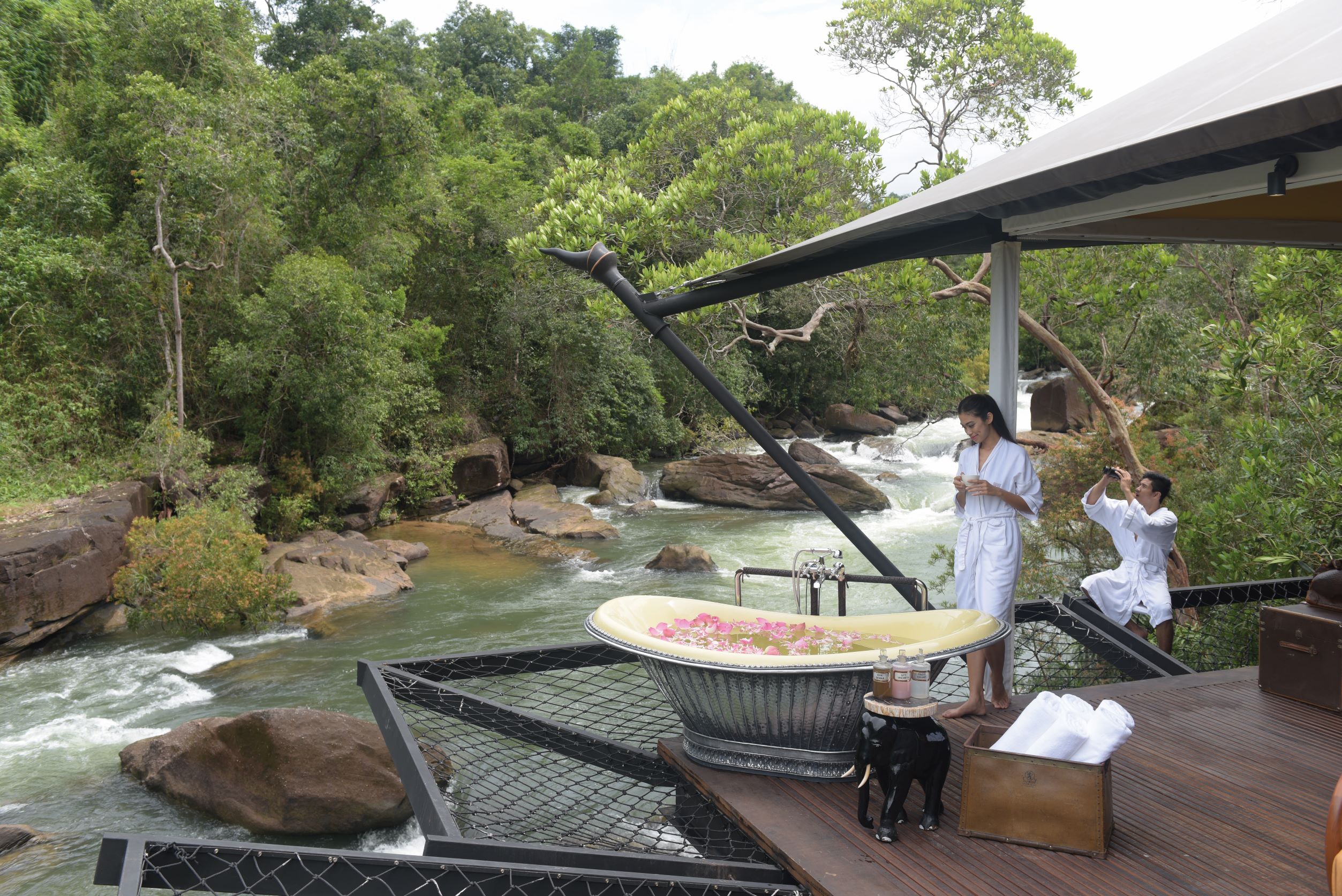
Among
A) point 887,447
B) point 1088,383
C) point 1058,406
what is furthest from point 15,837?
point 1058,406

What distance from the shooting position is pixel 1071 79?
7.91m

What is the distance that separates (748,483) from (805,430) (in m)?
6.49

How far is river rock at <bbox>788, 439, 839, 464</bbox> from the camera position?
16312mm

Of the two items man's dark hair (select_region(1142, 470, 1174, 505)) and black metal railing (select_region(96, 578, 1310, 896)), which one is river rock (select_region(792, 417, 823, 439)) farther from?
man's dark hair (select_region(1142, 470, 1174, 505))

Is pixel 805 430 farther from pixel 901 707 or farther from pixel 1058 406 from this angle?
pixel 901 707

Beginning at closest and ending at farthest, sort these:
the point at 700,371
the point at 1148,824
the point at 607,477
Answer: the point at 1148,824, the point at 700,371, the point at 607,477

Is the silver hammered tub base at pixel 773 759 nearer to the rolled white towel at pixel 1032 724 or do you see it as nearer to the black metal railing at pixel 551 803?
the black metal railing at pixel 551 803

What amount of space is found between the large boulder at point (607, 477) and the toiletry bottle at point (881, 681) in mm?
12666

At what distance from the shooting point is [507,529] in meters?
12.9

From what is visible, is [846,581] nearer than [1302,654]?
Yes

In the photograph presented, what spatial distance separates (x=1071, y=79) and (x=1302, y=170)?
253 inches

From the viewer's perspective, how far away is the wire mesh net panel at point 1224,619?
15.7ft

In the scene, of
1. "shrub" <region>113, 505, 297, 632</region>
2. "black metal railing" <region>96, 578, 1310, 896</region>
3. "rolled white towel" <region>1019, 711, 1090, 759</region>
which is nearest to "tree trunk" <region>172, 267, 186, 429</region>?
"shrub" <region>113, 505, 297, 632</region>

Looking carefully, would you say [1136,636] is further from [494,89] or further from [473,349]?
[494,89]
